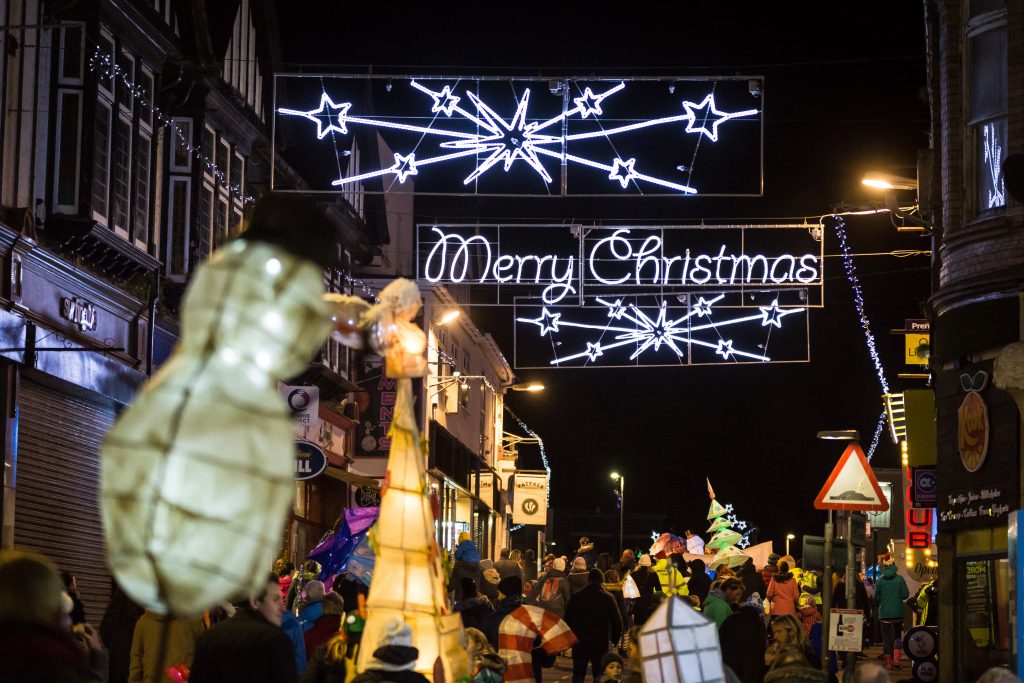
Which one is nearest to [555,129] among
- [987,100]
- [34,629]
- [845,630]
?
[987,100]

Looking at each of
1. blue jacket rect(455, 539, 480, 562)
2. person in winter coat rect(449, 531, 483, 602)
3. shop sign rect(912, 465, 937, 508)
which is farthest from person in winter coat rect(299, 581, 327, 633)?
shop sign rect(912, 465, 937, 508)

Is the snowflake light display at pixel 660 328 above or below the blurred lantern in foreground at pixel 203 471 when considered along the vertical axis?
above

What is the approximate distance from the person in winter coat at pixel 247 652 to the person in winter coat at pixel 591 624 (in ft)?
42.2

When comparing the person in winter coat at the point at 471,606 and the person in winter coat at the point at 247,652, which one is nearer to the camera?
the person in winter coat at the point at 247,652

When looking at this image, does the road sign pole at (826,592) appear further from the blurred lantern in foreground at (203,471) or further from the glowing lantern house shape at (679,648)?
the blurred lantern in foreground at (203,471)

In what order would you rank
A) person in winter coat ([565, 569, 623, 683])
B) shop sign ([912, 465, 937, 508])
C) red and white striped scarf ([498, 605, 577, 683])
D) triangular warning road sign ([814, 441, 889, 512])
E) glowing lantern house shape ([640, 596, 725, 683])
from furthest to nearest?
shop sign ([912, 465, 937, 508]), person in winter coat ([565, 569, 623, 683]), triangular warning road sign ([814, 441, 889, 512]), red and white striped scarf ([498, 605, 577, 683]), glowing lantern house shape ([640, 596, 725, 683])

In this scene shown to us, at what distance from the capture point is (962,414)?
63.3 ft

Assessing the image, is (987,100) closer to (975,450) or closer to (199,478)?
(975,450)

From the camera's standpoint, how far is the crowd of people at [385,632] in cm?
489

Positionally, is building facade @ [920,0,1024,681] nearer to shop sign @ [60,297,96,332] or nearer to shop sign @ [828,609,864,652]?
shop sign @ [828,609,864,652]

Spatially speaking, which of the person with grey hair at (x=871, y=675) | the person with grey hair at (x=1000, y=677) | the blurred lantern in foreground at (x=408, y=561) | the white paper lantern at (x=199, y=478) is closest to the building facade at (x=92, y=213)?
the blurred lantern in foreground at (x=408, y=561)

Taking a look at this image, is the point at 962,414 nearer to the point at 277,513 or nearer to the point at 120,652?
the point at 120,652

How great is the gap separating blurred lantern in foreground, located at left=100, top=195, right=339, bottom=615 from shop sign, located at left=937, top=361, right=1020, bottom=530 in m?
15.5

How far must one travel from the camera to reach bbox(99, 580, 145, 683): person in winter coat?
1427 centimetres
